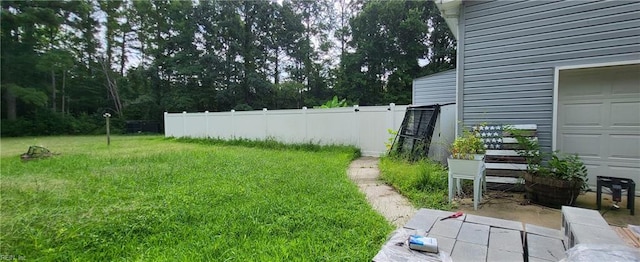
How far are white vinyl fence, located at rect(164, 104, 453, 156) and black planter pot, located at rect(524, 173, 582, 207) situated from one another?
12.4 feet

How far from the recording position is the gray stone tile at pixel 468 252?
117cm

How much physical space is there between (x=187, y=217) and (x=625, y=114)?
211 inches

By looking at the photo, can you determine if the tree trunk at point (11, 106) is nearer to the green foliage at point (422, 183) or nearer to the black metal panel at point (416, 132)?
the black metal panel at point (416, 132)

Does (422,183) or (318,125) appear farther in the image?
(318,125)

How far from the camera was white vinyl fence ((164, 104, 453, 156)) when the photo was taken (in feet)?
24.0

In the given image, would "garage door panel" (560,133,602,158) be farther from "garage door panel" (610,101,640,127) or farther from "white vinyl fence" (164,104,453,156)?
"white vinyl fence" (164,104,453,156)

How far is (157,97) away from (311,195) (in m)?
21.0

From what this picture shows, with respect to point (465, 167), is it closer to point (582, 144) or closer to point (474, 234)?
point (474, 234)

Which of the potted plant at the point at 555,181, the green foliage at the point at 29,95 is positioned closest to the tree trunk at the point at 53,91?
the green foliage at the point at 29,95

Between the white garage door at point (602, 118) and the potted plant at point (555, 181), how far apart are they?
504mm

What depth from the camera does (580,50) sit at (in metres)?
3.52

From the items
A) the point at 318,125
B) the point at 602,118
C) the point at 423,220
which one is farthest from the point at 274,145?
the point at 423,220

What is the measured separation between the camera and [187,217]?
109 inches

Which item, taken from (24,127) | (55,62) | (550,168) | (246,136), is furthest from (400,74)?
(24,127)
